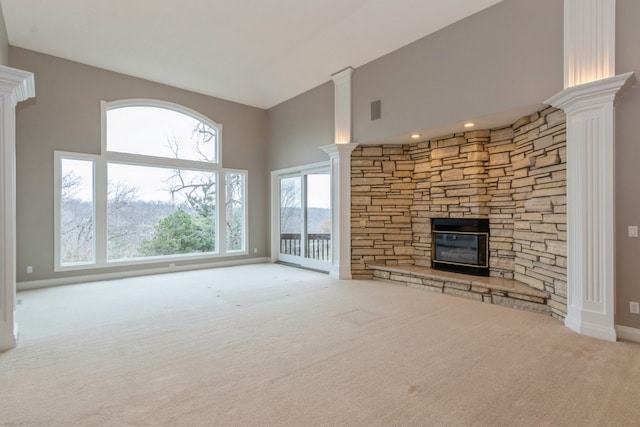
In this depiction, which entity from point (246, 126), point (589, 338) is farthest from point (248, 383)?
point (246, 126)

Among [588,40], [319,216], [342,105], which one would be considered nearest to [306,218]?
[319,216]

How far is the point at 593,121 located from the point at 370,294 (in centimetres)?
336

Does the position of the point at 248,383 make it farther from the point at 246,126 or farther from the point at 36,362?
the point at 246,126

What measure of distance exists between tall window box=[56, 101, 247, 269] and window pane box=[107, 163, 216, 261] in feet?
0.06

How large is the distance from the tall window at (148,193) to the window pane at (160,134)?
0.06 feet

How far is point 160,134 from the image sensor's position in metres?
6.55

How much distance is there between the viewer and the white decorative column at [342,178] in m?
5.86

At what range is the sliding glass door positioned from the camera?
22.2 ft

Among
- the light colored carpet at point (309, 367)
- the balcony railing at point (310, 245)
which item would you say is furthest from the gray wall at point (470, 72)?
the light colored carpet at point (309, 367)

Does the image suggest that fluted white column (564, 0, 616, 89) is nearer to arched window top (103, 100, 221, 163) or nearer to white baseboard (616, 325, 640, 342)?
white baseboard (616, 325, 640, 342)

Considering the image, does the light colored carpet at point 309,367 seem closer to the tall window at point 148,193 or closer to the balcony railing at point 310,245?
the tall window at point 148,193

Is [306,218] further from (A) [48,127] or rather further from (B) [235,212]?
(A) [48,127]

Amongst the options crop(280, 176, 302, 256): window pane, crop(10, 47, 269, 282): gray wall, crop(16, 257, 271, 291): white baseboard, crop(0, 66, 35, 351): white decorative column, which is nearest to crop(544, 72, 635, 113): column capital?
crop(280, 176, 302, 256): window pane

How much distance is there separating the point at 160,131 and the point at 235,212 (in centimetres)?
Result: 240
